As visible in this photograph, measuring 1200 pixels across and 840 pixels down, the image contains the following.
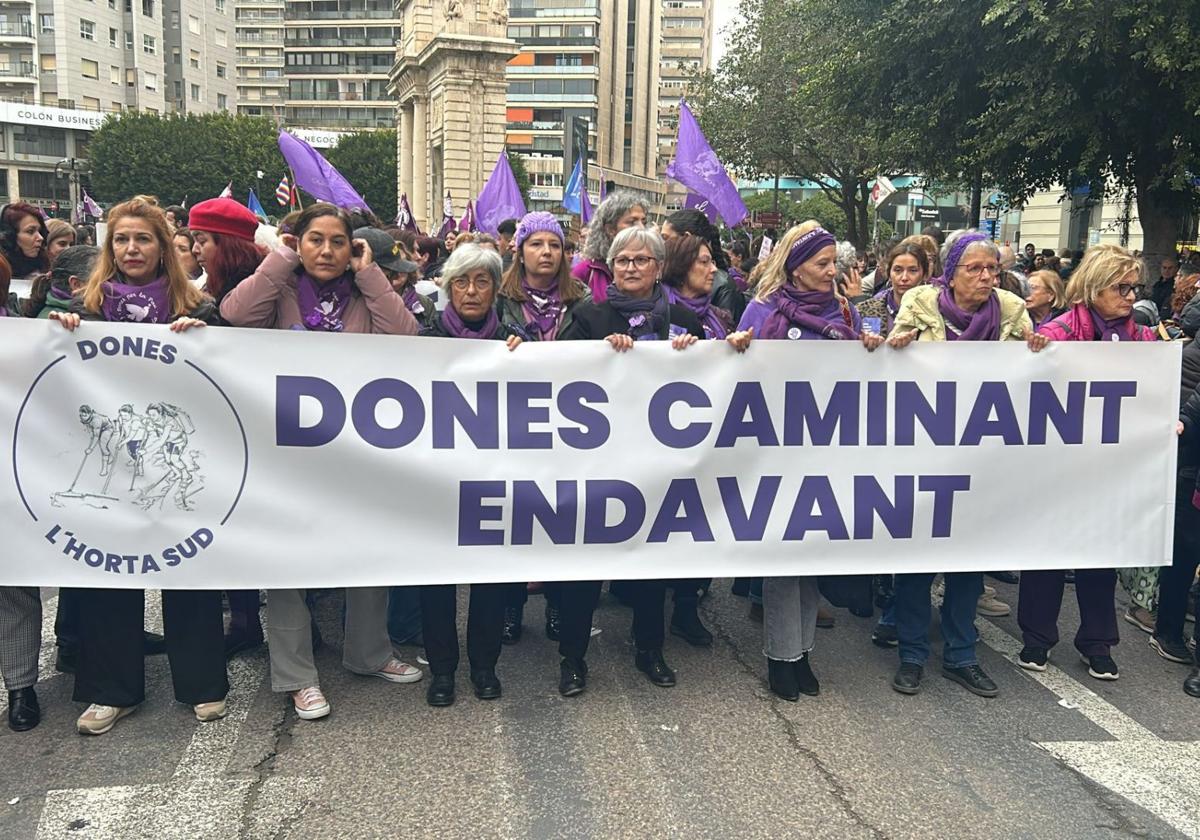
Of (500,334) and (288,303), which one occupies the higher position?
(288,303)

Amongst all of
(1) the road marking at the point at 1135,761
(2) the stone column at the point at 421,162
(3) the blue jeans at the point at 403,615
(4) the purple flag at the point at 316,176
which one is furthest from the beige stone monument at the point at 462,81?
(1) the road marking at the point at 1135,761

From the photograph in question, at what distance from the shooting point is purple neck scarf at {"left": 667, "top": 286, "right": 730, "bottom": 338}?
196 inches

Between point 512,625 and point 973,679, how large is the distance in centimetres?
210

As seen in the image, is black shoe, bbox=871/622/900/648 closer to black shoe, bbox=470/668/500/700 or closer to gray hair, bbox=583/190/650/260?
black shoe, bbox=470/668/500/700

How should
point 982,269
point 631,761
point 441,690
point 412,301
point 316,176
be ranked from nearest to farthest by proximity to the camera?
point 631,761 < point 441,690 < point 982,269 < point 412,301 < point 316,176

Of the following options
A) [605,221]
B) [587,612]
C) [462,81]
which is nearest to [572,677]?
[587,612]

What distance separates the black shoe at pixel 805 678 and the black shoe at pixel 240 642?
245 centimetres

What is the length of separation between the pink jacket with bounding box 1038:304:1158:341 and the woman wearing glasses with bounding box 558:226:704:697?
1586mm

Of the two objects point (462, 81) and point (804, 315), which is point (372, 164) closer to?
point (462, 81)

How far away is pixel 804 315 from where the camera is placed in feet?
14.4

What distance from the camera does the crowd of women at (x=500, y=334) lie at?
13.3 ft

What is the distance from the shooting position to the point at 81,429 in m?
3.97

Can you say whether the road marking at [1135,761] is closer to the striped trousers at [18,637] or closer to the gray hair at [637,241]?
the gray hair at [637,241]

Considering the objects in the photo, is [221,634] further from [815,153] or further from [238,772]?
[815,153]
